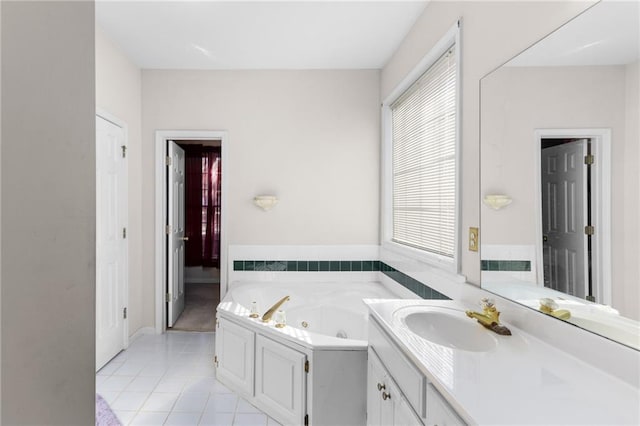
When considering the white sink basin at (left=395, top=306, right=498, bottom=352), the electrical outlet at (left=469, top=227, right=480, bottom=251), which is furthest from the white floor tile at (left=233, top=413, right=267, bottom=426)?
the electrical outlet at (left=469, top=227, right=480, bottom=251)

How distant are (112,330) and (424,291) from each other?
2.49 meters

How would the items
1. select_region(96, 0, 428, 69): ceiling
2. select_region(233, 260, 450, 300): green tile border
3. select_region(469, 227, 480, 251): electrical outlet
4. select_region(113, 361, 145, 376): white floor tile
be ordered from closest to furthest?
select_region(469, 227, 480, 251): electrical outlet < select_region(96, 0, 428, 69): ceiling < select_region(113, 361, 145, 376): white floor tile < select_region(233, 260, 450, 300): green tile border

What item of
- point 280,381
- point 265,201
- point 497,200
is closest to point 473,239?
point 497,200

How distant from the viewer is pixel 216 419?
196cm

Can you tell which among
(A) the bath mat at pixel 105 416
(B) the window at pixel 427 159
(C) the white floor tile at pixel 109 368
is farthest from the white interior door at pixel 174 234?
(B) the window at pixel 427 159

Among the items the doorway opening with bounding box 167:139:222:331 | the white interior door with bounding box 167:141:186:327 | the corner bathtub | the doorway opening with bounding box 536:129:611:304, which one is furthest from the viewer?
the doorway opening with bounding box 167:139:222:331

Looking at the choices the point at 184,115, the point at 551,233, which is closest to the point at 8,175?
the point at 551,233

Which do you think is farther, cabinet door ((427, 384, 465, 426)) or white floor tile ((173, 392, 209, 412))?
white floor tile ((173, 392, 209, 412))

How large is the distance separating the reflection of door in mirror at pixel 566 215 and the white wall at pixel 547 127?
0.20ft

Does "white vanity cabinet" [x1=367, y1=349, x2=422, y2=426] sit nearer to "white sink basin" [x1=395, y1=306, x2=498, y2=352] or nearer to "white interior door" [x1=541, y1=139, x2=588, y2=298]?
"white sink basin" [x1=395, y1=306, x2=498, y2=352]

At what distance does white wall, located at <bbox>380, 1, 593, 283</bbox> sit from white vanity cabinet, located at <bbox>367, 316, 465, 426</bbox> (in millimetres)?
605

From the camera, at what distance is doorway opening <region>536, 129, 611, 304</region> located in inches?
38.9

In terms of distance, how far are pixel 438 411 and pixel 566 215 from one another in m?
0.76

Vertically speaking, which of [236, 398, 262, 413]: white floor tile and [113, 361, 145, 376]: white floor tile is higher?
[113, 361, 145, 376]: white floor tile
